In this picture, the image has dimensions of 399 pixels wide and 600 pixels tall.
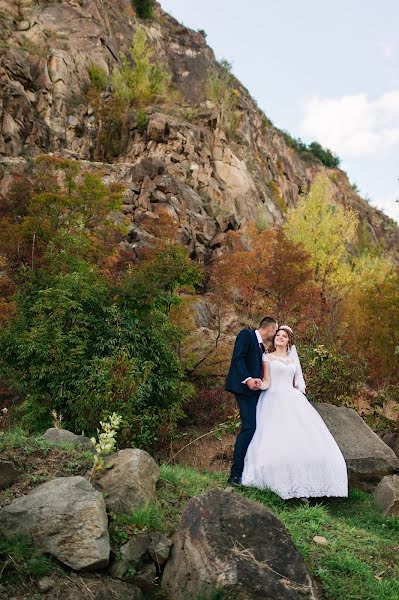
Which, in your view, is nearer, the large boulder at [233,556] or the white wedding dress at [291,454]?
the large boulder at [233,556]

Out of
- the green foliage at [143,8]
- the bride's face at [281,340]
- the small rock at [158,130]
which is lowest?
the bride's face at [281,340]

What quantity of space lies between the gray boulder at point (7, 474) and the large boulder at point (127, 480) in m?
0.67

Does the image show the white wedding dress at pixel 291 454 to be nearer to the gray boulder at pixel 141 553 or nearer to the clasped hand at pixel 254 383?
the clasped hand at pixel 254 383

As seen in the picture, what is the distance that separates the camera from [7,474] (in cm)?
422

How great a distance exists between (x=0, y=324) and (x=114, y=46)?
37541mm

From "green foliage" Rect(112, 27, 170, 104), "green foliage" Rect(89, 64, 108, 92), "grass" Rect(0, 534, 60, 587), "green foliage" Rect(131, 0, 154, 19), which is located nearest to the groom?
"grass" Rect(0, 534, 60, 587)

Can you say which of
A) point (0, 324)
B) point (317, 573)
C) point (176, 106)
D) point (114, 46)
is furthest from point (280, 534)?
point (114, 46)

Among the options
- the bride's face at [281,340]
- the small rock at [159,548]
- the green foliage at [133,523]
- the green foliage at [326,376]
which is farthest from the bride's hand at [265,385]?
the green foliage at [326,376]

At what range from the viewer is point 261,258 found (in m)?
19.0

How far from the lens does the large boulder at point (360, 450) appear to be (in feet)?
22.7

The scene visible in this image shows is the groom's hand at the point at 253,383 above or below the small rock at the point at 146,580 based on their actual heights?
above

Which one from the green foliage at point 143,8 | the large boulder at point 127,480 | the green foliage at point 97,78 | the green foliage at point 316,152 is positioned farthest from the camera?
the green foliage at point 316,152

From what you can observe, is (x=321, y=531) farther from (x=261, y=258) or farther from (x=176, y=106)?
(x=176, y=106)

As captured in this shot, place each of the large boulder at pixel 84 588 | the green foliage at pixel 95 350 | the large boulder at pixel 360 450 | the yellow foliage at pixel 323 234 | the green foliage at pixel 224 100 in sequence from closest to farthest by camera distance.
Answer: the large boulder at pixel 84 588, the large boulder at pixel 360 450, the green foliage at pixel 95 350, the yellow foliage at pixel 323 234, the green foliage at pixel 224 100
